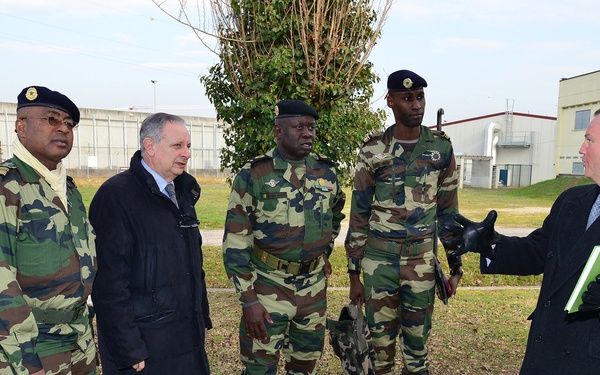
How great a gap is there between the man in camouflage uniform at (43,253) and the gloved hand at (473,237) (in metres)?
2.21

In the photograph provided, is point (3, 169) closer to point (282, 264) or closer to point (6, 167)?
point (6, 167)

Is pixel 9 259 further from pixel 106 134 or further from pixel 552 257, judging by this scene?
pixel 106 134

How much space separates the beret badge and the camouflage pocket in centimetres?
284

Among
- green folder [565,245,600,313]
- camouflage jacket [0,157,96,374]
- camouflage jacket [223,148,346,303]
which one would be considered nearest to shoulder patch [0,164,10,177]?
camouflage jacket [0,157,96,374]

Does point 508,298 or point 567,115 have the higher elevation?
point 567,115

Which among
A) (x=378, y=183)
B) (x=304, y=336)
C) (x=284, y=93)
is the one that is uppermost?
(x=284, y=93)

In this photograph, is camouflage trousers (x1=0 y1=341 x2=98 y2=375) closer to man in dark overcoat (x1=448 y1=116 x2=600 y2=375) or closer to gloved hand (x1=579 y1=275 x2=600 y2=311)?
man in dark overcoat (x1=448 y1=116 x2=600 y2=375)

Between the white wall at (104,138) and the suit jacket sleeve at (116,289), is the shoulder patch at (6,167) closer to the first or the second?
the suit jacket sleeve at (116,289)

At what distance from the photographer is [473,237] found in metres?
2.72

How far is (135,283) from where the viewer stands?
2684 mm

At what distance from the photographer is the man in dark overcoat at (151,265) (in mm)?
2576

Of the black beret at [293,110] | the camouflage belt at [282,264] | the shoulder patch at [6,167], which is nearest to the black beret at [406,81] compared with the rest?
the black beret at [293,110]

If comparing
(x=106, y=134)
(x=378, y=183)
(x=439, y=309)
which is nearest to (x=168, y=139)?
(x=378, y=183)

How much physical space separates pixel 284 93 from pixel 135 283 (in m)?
3.62
